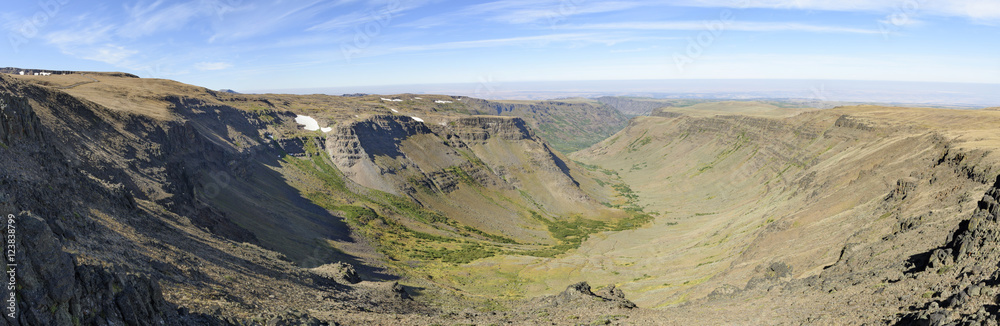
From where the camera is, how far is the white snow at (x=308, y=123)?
454ft

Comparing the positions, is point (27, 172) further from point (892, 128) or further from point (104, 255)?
point (892, 128)

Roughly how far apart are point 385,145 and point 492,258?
216ft

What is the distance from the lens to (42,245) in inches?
643

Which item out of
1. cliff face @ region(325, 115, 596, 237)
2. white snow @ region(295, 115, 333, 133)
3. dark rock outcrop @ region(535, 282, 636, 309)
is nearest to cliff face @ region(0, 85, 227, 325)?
dark rock outcrop @ region(535, 282, 636, 309)

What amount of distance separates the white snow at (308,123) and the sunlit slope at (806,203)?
305 ft

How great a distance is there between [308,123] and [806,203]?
446 ft

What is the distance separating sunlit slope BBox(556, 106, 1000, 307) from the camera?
50.1 metres

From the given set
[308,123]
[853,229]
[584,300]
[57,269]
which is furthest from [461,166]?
[57,269]

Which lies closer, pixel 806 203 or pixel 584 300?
pixel 584 300

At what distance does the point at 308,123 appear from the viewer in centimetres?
14162

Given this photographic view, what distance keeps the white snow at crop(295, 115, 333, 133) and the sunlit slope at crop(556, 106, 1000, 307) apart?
93.0 metres

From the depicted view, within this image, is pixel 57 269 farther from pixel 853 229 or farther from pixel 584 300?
pixel 853 229

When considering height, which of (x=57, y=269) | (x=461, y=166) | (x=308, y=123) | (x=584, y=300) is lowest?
(x=584, y=300)

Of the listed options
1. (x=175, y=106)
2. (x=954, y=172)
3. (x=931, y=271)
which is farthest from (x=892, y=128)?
(x=175, y=106)
